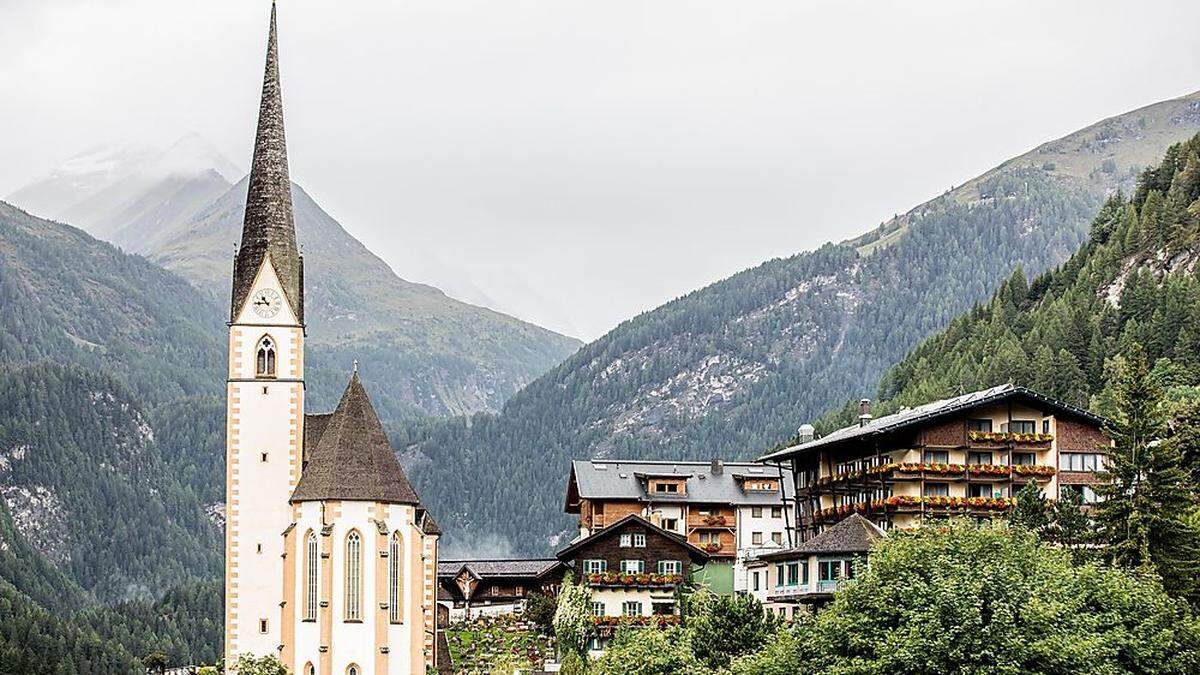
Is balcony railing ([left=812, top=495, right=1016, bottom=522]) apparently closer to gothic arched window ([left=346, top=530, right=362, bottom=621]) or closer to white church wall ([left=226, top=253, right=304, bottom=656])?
gothic arched window ([left=346, top=530, right=362, bottom=621])

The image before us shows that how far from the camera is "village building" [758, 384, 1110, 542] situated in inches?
3418

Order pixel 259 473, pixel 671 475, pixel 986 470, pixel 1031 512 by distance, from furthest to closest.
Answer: pixel 671 475 → pixel 259 473 → pixel 986 470 → pixel 1031 512

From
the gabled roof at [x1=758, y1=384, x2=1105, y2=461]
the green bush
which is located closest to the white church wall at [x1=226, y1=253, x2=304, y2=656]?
the gabled roof at [x1=758, y1=384, x2=1105, y2=461]

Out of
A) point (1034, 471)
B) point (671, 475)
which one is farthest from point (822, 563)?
point (671, 475)

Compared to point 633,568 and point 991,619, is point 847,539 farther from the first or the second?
point 633,568

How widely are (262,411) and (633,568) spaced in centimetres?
2402

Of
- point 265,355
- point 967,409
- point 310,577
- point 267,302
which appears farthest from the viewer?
point 267,302

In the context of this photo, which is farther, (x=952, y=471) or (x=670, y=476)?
(x=670, y=476)

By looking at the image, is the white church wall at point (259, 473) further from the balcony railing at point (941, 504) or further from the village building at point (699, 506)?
the balcony railing at point (941, 504)

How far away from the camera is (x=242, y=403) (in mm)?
104812

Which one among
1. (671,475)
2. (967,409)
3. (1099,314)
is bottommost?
(671,475)

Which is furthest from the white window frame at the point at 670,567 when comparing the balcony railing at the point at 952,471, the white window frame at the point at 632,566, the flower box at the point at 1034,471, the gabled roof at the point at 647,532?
the flower box at the point at 1034,471

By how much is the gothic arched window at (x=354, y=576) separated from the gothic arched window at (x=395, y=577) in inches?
62.6

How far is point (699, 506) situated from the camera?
406 ft
